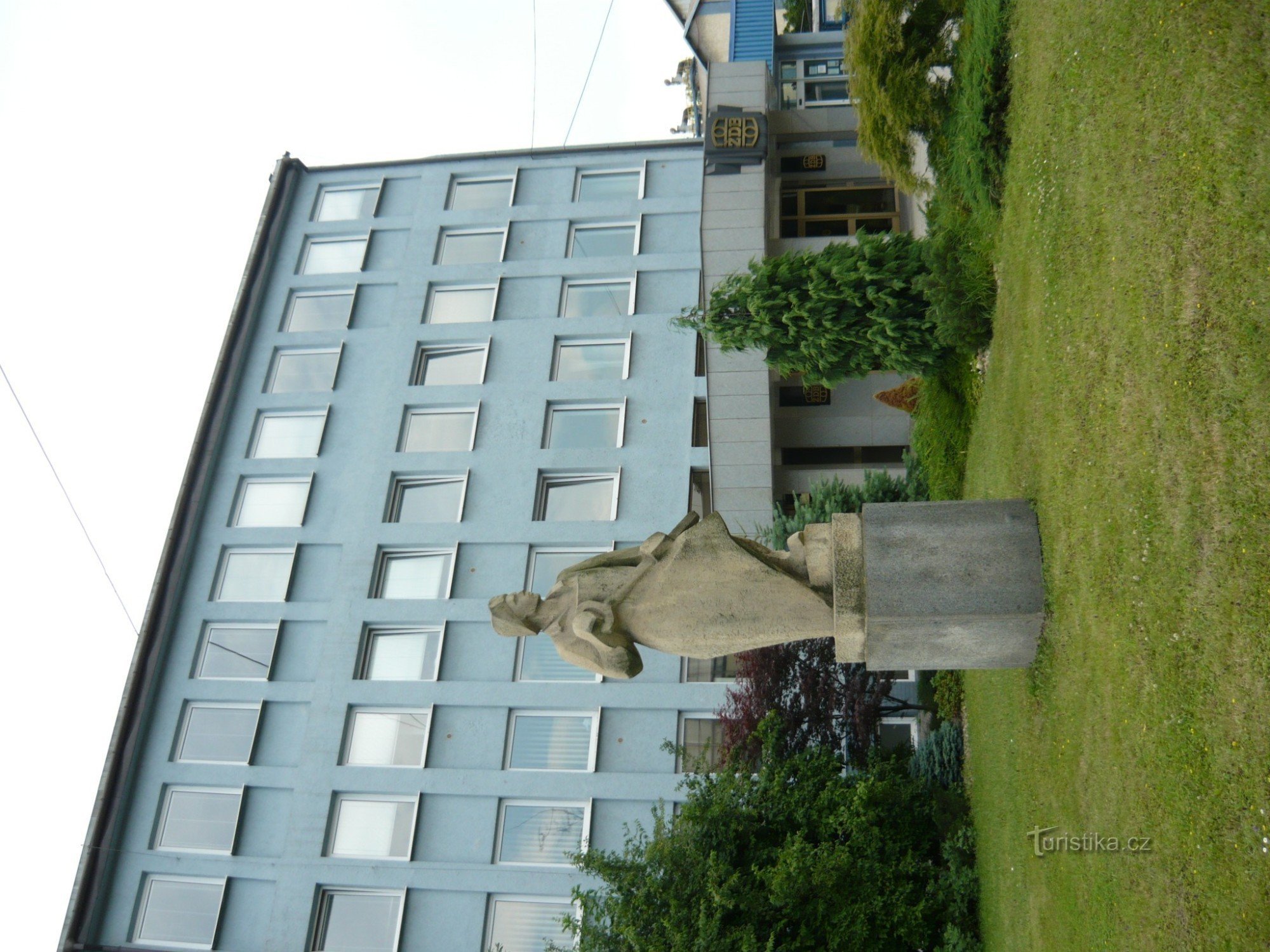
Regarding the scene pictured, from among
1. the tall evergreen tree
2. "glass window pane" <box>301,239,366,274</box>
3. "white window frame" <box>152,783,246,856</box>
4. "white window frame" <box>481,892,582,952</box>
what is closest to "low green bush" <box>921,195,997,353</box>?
the tall evergreen tree

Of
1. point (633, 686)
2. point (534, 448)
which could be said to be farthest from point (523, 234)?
point (633, 686)

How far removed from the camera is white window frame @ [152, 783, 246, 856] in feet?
68.9

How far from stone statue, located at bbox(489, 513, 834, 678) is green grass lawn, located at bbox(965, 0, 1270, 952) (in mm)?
2347

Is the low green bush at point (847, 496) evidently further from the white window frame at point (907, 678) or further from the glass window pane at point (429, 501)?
the glass window pane at point (429, 501)

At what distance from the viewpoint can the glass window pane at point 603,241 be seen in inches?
1025

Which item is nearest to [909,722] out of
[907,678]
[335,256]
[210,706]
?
[907,678]

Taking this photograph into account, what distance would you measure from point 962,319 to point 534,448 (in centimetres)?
1211

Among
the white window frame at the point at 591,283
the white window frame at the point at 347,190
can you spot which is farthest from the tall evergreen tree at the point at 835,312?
the white window frame at the point at 347,190

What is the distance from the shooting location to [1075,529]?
8.59 metres

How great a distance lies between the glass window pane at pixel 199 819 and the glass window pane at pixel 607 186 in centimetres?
1785

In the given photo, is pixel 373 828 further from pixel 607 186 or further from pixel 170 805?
pixel 607 186

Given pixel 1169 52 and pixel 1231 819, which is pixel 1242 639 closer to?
pixel 1231 819

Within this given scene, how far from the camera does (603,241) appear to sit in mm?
26312

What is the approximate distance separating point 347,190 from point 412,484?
10.2 m
